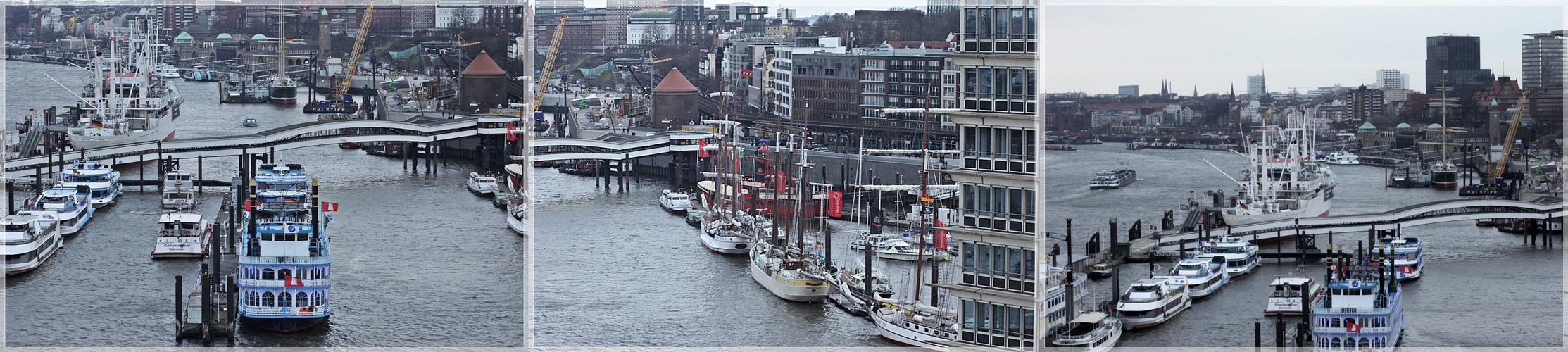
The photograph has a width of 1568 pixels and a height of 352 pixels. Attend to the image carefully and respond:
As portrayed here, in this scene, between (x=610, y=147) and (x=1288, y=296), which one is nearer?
(x=1288, y=296)

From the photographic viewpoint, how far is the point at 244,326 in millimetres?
16875

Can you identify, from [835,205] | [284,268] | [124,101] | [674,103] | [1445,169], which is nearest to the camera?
[284,268]

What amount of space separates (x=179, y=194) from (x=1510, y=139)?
24345 millimetres

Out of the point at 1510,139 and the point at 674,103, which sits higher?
the point at 674,103

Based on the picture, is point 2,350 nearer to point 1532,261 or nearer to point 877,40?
point 1532,261

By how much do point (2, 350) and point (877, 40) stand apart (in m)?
30.0

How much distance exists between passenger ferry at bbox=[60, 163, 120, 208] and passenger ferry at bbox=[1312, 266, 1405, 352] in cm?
1803

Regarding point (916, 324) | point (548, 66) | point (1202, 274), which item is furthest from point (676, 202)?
point (548, 66)

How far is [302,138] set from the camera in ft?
113

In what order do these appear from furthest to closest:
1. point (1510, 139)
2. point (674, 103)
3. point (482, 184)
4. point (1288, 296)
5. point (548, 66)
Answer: point (548, 66)
point (674, 103)
point (1510, 139)
point (482, 184)
point (1288, 296)

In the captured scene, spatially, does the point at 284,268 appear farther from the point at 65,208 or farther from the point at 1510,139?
the point at 1510,139

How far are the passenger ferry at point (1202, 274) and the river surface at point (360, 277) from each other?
714 cm

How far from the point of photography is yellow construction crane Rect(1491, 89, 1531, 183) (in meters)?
35.1

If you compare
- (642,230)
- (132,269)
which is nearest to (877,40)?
(642,230)
